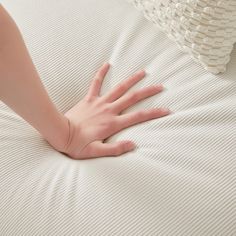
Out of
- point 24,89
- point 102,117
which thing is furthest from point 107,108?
point 24,89

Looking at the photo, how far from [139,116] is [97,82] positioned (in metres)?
0.10

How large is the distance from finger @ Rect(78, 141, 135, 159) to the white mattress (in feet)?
0.03

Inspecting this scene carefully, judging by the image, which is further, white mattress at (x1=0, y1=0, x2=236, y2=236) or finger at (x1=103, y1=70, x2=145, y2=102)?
finger at (x1=103, y1=70, x2=145, y2=102)

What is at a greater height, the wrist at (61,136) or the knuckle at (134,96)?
the wrist at (61,136)

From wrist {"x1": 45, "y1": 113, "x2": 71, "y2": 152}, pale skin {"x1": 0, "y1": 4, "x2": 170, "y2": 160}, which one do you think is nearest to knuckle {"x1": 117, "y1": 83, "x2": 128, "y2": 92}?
pale skin {"x1": 0, "y1": 4, "x2": 170, "y2": 160}

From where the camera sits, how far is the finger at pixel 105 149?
0.67 meters

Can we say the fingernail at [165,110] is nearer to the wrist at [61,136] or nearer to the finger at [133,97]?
the finger at [133,97]

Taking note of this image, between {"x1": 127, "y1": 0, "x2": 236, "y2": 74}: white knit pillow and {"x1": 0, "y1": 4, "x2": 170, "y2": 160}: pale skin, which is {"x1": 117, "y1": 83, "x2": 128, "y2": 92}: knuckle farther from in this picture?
{"x1": 127, "y1": 0, "x2": 236, "y2": 74}: white knit pillow

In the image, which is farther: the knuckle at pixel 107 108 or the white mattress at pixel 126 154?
the knuckle at pixel 107 108

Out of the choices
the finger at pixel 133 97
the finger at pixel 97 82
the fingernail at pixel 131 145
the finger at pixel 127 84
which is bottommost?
the fingernail at pixel 131 145

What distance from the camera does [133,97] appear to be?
714 millimetres

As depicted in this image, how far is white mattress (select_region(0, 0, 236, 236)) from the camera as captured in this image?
582 mm

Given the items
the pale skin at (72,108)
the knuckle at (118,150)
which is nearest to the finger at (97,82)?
the pale skin at (72,108)

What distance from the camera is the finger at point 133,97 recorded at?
0.71 m
